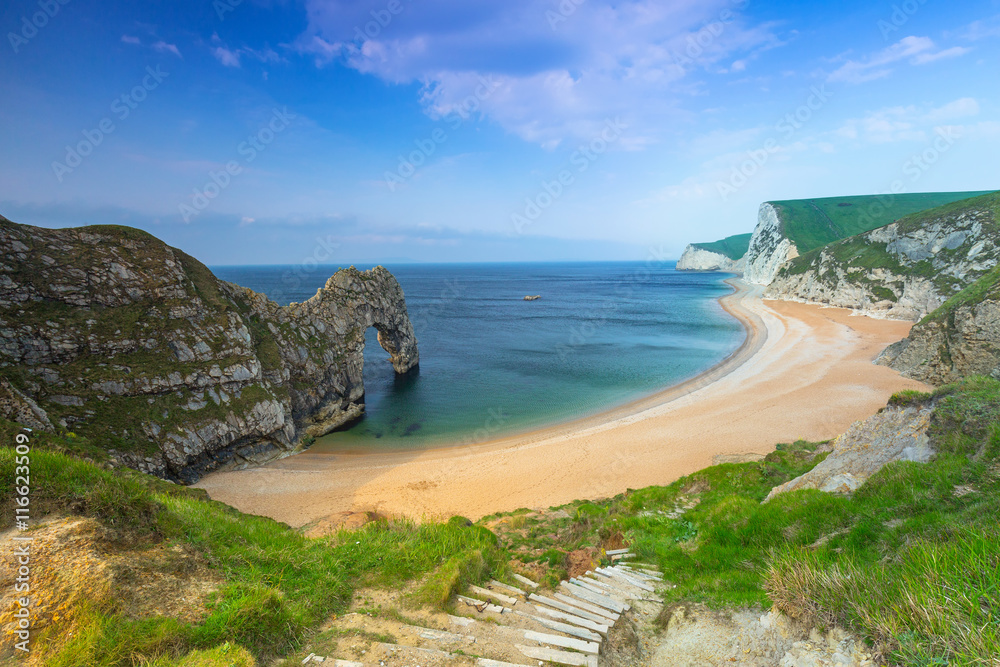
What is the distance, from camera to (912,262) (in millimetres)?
59750

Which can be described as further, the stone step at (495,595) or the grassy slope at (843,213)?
the grassy slope at (843,213)

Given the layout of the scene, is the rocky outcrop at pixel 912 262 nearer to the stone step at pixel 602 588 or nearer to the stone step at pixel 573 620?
the stone step at pixel 602 588

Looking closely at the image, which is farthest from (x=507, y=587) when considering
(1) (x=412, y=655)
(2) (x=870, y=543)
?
(2) (x=870, y=543)

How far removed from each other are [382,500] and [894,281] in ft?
255

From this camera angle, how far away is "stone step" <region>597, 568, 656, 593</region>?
285 inches

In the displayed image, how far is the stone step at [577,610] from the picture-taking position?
6133 mm

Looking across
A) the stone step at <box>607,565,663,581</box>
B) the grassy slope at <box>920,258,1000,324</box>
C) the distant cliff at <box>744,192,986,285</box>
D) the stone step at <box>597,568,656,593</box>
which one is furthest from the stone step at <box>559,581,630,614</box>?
the distant cliff at <box>744,192,986,285</box>

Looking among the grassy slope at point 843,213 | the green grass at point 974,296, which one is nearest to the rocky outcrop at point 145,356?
the green grass at point 974,296

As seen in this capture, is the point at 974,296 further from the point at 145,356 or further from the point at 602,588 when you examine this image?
the point at 145,356

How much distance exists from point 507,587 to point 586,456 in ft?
54.7

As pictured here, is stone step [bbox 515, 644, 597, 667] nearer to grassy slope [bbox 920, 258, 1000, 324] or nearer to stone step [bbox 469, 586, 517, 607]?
stone step [bbox 469, 586, 517, 607]

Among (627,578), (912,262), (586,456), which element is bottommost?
(586,456)

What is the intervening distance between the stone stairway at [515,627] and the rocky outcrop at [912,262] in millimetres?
69106

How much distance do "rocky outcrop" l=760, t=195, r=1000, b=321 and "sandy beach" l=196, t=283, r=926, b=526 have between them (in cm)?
3028
